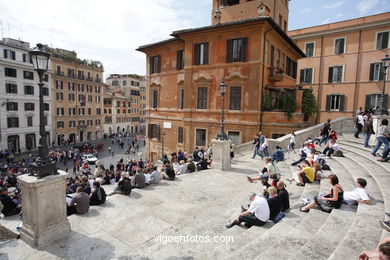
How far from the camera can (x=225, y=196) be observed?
788 cm

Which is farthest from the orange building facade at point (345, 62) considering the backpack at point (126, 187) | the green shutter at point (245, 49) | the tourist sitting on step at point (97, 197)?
the tourist sitting on step at point (97, 197)

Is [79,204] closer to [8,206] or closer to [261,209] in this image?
[8,206]

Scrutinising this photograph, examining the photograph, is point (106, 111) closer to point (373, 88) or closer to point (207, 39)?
point (207, 39)

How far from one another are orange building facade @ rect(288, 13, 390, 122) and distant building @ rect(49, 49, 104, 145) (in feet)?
129

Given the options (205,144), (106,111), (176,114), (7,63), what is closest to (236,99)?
(205,144)

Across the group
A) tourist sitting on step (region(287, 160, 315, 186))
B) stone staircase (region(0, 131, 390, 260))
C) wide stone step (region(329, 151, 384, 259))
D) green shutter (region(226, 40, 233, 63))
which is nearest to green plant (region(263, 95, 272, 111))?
green shutter (region(226, 40, 233, 63))

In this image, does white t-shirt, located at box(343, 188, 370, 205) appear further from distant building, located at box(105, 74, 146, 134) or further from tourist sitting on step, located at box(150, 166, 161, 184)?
distant building, located at box(105, 74, 146, 134)

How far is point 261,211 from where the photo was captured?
546 centimetres

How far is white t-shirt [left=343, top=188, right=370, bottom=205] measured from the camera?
17.7 ft

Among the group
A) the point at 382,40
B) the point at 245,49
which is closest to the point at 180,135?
the point at 245,49

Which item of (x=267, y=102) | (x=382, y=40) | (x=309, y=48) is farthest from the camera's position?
(x=309, y=48)

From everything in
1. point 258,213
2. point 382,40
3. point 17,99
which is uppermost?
point 382,40

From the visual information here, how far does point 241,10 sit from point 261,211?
798 inches

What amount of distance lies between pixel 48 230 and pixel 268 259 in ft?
15.1
